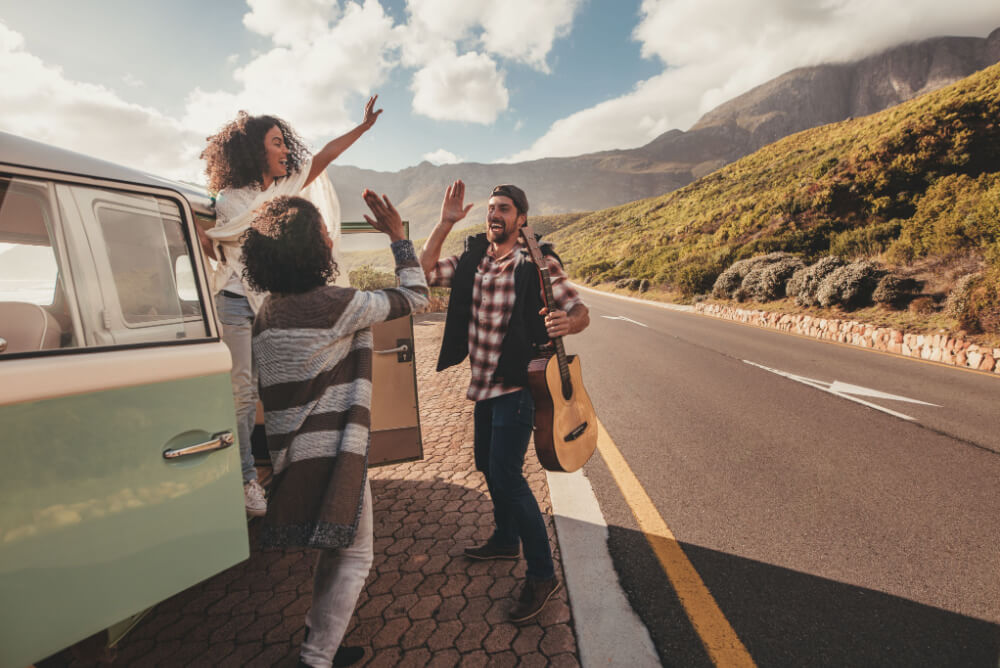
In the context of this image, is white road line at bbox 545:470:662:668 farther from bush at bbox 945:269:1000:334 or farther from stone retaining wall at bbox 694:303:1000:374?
bush at bbox 945:269:1000:334

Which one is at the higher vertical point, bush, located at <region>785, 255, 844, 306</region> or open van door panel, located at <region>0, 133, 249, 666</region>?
open van door panel, located at <region>0, 133, 249, 666</region>

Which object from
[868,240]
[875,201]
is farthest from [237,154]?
[875,201]

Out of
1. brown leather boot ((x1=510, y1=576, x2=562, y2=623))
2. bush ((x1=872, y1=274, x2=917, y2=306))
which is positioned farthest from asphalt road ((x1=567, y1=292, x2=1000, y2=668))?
bush ((x1=872, y1=274, x2=917, y2=306))

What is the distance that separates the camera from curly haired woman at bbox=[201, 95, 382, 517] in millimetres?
2252

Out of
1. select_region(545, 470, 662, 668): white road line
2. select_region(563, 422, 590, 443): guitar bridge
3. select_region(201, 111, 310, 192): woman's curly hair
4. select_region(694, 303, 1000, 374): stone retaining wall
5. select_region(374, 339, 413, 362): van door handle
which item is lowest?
select_region(694, 303, 1000, 374): stone retaining wall

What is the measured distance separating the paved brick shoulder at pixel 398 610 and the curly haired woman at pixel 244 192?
453 millimetres

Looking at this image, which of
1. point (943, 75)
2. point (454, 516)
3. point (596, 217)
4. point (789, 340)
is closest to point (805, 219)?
point (789, 340)

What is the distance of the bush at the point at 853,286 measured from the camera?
11750 millimetres

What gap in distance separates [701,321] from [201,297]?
14568mm

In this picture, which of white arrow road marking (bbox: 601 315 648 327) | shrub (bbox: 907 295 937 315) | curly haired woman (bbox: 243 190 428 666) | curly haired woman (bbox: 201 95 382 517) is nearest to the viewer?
curly haired woman (bbox: 243 190 428 666)

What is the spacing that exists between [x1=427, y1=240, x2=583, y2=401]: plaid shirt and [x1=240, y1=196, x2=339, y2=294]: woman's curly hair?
0.85 metres

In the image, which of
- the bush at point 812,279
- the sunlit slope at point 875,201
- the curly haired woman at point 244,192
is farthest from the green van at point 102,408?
the bush at point 812,279

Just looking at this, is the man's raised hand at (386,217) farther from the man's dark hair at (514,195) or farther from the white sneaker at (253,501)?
the white sneaker at (253,501)

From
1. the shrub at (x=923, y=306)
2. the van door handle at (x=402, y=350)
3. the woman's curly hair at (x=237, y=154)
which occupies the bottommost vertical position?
the shrub at (x=923, y=306)
